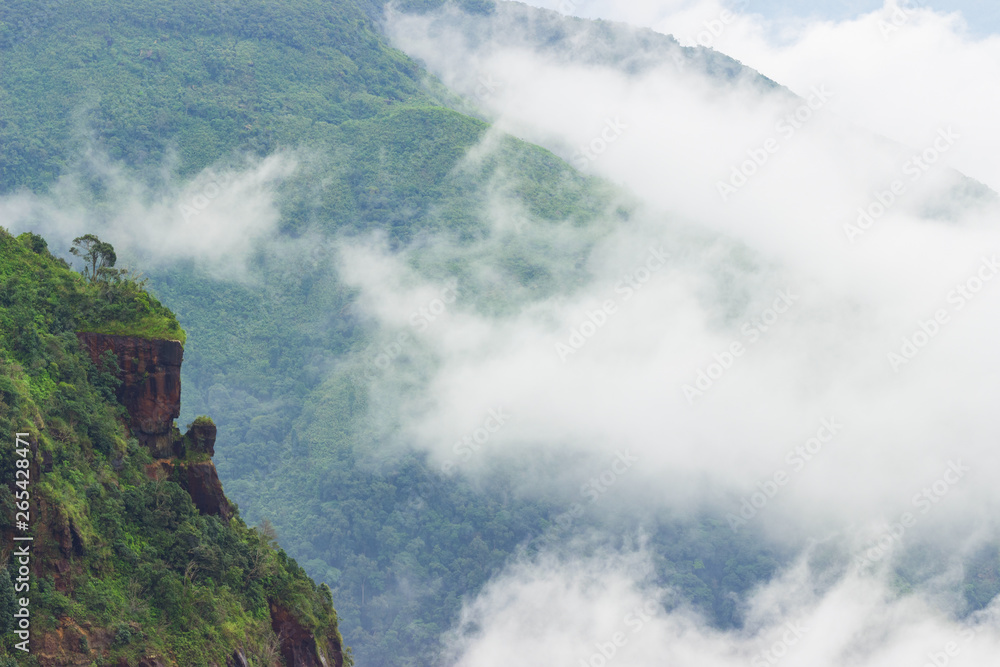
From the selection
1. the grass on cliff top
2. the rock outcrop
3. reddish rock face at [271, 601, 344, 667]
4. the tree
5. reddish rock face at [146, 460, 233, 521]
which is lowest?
reddish rock face at [271, 601, 344, 667]

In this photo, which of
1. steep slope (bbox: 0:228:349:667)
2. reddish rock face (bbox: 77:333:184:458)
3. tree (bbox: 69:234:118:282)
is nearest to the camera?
→ steep slope (bbox: 0:228:349:667)

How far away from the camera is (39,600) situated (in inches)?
1681

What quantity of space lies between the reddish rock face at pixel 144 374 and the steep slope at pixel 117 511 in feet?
0.21

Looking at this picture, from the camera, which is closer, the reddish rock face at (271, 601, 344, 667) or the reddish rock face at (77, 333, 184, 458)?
the reddish rock face at (77, 333, 184, 458)

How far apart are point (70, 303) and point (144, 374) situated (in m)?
5.08

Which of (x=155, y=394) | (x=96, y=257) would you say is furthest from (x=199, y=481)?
(x=96, y=257)

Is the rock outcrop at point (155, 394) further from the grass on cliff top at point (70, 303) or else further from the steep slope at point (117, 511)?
the grass on cliff top at point (70, 303)

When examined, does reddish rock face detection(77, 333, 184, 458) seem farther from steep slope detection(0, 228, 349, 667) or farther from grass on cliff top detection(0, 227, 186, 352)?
grass on cliff top detection(0, 227, 186, 352)

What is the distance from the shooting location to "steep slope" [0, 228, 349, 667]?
43.9 metres

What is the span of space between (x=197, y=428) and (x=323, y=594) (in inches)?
455

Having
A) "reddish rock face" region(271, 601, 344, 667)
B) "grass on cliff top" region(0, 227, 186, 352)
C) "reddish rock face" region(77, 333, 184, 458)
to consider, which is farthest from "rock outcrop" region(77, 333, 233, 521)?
"reddish rock face" region(271, 601, 344, 667)

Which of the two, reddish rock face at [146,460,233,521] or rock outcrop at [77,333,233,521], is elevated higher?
rock outcrop at [77,333,233,521]

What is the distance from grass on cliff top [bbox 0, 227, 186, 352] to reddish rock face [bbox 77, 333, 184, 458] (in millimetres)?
453

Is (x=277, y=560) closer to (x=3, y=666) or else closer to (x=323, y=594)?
(x=323, y=594)
